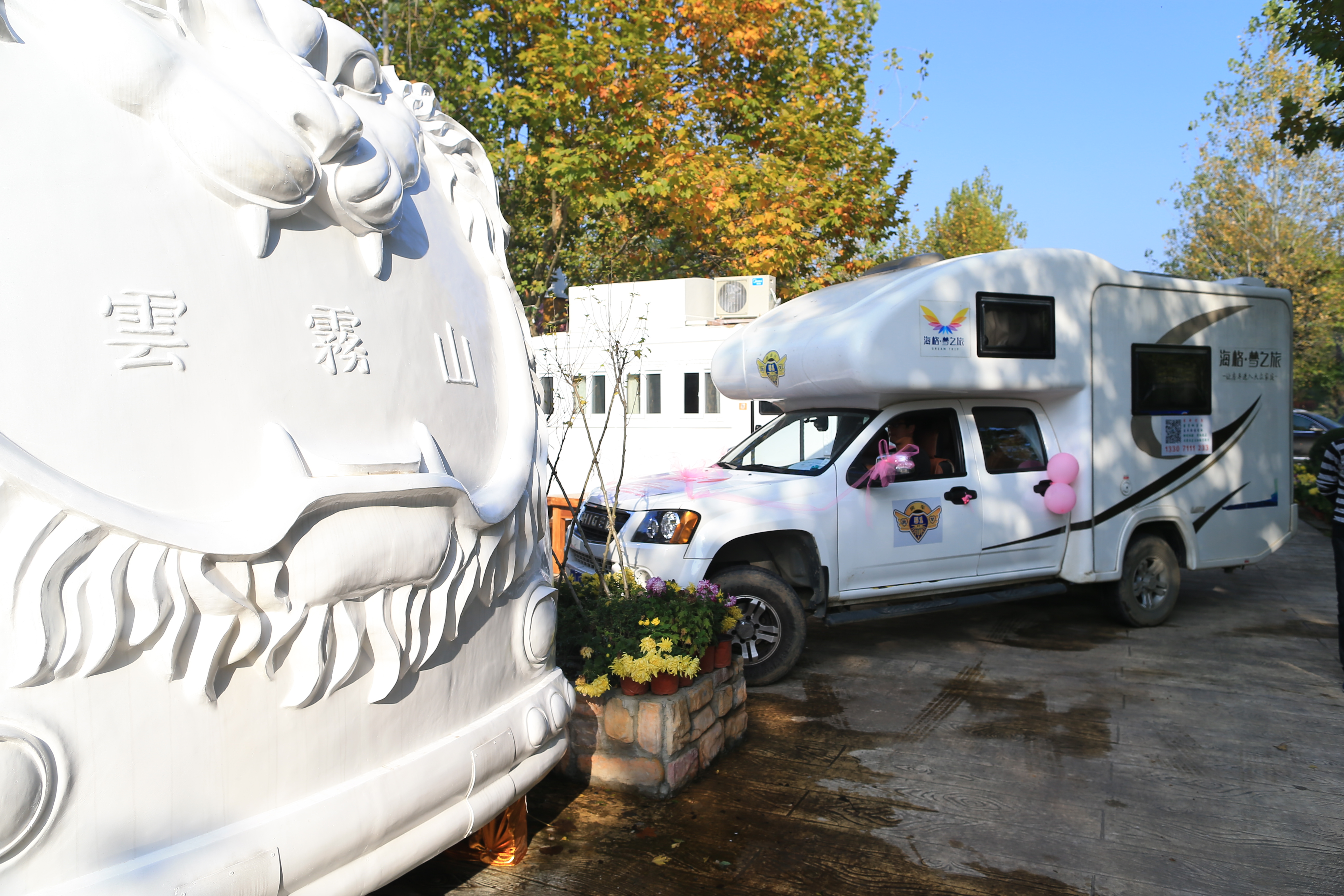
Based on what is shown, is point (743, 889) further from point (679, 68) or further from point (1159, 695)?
point (679, 68)

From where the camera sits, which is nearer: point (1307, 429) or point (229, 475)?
point (229, 475)

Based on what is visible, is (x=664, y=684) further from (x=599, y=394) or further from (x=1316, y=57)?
(x=599, y=394)

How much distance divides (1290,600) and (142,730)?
1048 centimetres

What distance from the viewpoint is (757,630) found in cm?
653

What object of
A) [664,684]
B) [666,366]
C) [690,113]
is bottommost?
[664,684]

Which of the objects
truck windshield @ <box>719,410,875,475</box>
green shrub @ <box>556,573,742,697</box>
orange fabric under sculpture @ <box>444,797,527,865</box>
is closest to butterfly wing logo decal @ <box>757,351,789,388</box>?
truck windshield @ <box>719,410,875,475</box>

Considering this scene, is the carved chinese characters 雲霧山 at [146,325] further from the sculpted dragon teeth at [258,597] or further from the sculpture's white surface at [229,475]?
the sculpted dragon teeth at [258,597]

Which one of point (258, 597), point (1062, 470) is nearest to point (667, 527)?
point (1062, 470)

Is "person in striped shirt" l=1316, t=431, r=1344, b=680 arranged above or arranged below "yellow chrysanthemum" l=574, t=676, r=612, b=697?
above

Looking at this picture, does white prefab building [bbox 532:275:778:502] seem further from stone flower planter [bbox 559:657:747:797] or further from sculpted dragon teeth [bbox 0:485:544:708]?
sculpted dragon teeth [bbox 0:485:544:708]

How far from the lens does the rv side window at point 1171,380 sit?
7.98m

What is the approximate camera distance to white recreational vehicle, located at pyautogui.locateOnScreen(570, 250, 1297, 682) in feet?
21.7

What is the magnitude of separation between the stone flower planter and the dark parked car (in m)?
22.9

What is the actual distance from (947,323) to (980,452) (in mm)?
1081
